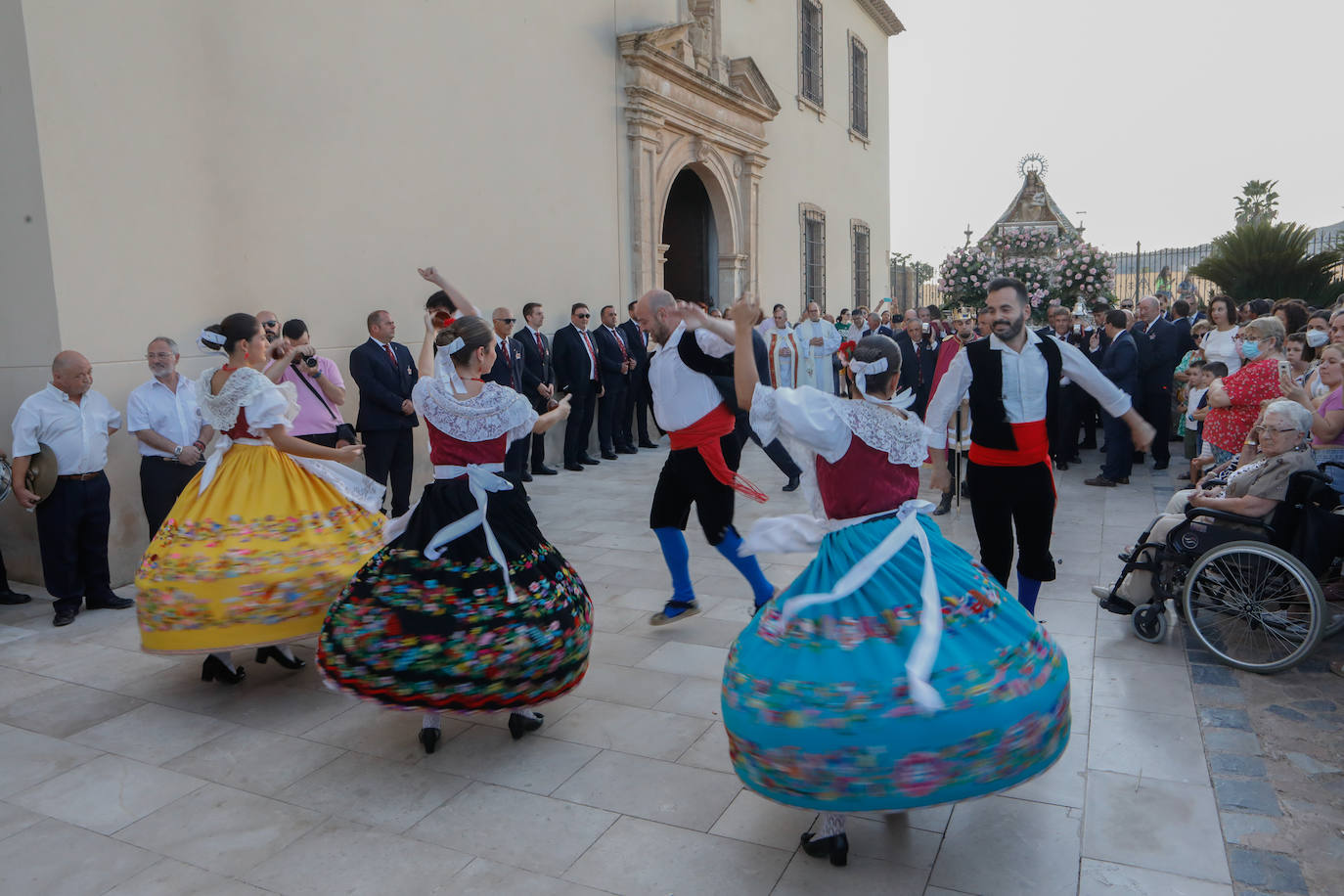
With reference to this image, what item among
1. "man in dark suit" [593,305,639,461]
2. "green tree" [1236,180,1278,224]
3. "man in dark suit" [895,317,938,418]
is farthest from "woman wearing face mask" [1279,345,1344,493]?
"green tree" [1236,180,1278,224]

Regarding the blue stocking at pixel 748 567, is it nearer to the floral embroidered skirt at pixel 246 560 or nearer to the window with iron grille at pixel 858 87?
the floral embroidered skirt at pixel 246 560

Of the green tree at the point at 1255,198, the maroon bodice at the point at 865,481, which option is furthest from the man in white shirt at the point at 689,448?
the green tree at the point at 1255,198

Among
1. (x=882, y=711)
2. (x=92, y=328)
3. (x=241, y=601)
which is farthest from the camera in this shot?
(x=92, y=328)

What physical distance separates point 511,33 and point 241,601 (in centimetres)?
702

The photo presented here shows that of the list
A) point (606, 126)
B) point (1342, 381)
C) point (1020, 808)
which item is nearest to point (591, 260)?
point (606, 126)

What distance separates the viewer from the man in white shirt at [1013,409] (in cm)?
400

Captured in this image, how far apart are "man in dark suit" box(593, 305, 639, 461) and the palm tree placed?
9464mm

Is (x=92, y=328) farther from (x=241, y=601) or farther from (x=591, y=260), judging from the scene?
(x=591, y=260)

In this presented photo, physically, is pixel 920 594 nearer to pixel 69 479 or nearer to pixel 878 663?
pixel 878 663

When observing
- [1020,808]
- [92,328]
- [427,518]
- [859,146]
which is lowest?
[1020,808]

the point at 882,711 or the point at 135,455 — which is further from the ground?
the point at 135,455

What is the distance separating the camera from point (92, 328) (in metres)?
5.60

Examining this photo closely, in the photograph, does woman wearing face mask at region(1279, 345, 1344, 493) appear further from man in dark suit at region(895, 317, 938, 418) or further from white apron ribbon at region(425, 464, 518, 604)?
man in dark suit at region(895, 317, 938, 418)

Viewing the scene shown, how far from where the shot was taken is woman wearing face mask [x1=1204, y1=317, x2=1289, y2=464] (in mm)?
5680
